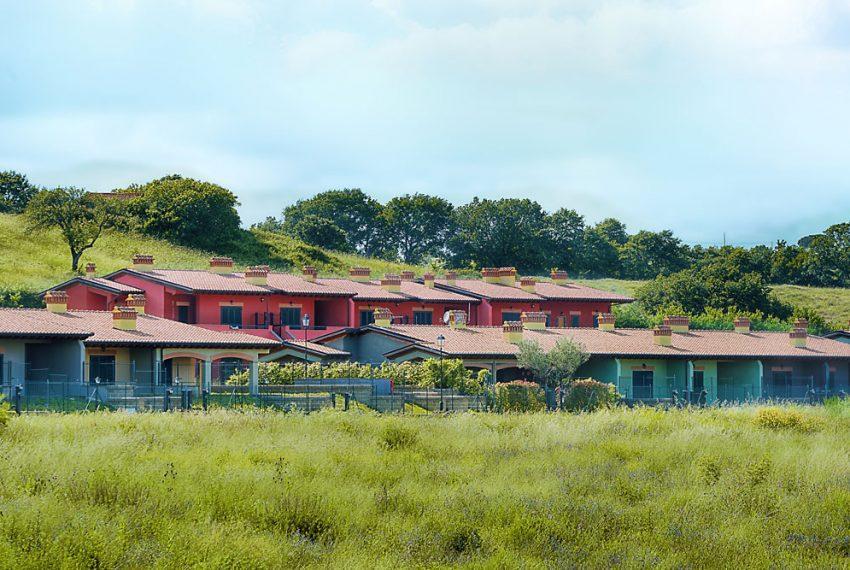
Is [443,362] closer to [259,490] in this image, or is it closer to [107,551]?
[259,490]

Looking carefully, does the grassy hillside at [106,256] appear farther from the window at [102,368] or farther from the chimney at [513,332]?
the chimney at [513,332]

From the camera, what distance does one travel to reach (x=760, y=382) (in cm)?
5553

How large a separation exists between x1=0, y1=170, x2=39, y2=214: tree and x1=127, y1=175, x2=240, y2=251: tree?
1077cm

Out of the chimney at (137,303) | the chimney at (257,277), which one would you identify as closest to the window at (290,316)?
the chimney at (257,277)

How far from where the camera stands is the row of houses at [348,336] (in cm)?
4416

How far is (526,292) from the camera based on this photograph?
68.6 m

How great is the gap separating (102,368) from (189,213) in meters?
49.5

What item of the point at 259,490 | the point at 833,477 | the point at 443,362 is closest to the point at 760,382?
the point at 443,362

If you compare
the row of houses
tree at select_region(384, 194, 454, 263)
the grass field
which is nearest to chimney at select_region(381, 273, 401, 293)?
the row of houses

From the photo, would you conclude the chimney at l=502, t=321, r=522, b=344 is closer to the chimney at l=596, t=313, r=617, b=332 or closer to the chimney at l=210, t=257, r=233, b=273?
the chimney at l=596, t=313, r=617, b=332

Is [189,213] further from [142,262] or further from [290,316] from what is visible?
[290,316]

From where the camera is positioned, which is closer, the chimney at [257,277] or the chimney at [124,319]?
the chimney at [124,319]

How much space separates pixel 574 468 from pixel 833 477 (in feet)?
17.4

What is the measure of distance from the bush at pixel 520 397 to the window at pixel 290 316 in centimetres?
2027
